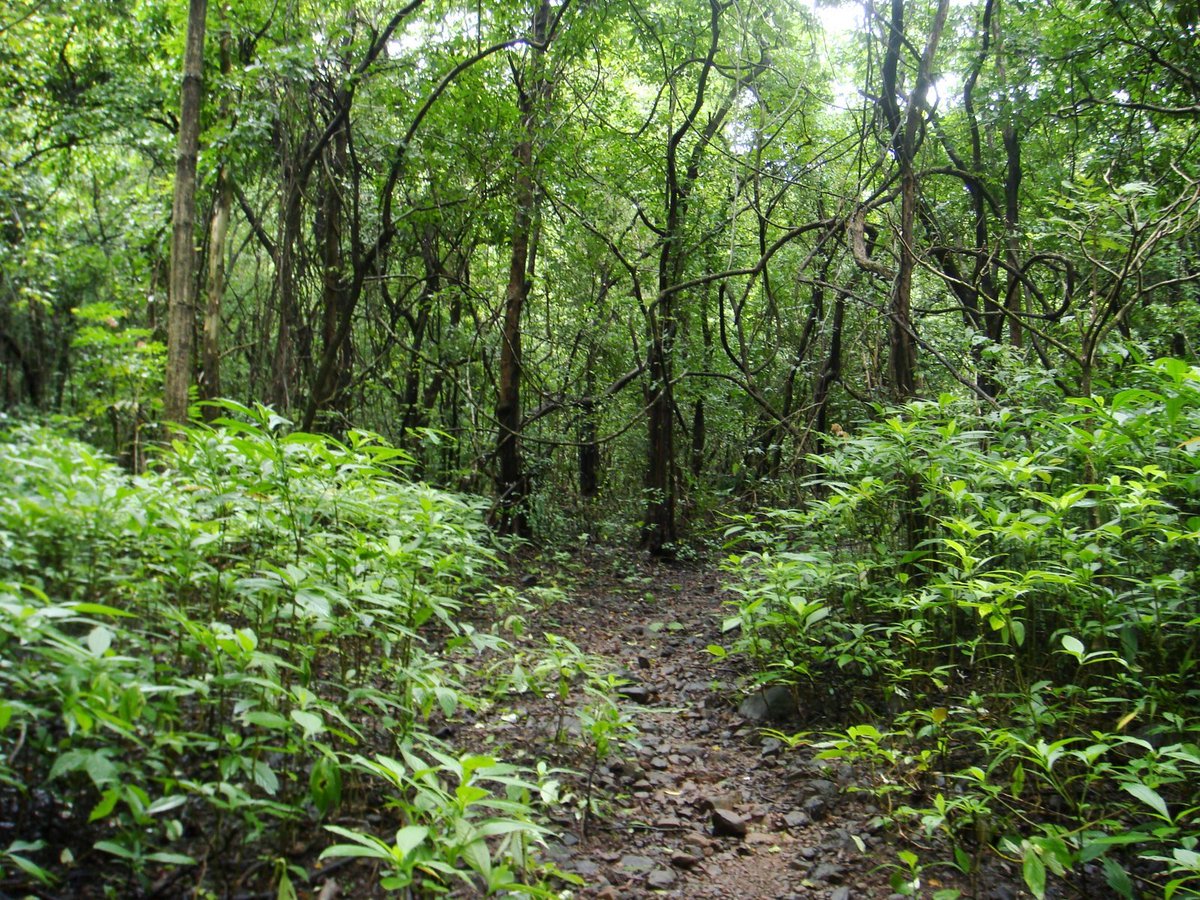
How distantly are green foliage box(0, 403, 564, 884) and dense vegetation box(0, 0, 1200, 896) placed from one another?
0.02m

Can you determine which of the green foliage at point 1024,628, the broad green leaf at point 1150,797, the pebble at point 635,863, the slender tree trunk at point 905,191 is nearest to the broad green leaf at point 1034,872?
the green foliage at point 1024,628

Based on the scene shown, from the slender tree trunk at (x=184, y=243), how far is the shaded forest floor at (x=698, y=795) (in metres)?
2.18

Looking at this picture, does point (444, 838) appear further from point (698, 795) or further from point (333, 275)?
point (333, 275)

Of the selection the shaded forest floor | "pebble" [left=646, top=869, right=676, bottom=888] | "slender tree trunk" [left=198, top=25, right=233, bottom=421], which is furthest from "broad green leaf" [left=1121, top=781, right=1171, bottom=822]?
"slender tree trunk" [left=198, top=25, right=233, bottom=421]

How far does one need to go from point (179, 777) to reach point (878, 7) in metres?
7.37

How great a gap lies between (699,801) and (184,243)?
11.6 ft

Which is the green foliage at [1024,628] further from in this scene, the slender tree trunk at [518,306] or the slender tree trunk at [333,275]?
the slender tree trunk at [333,275]

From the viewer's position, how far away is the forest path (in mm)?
2697

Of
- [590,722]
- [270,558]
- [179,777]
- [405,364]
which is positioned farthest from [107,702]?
[405,364]

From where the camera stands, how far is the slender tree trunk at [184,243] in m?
3.89

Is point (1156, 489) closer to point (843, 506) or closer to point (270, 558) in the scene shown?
point (843, 506)

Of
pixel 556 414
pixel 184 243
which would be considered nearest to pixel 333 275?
pixel 184 243

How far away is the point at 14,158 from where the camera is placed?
24.3ft

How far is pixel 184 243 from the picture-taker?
3883mm
